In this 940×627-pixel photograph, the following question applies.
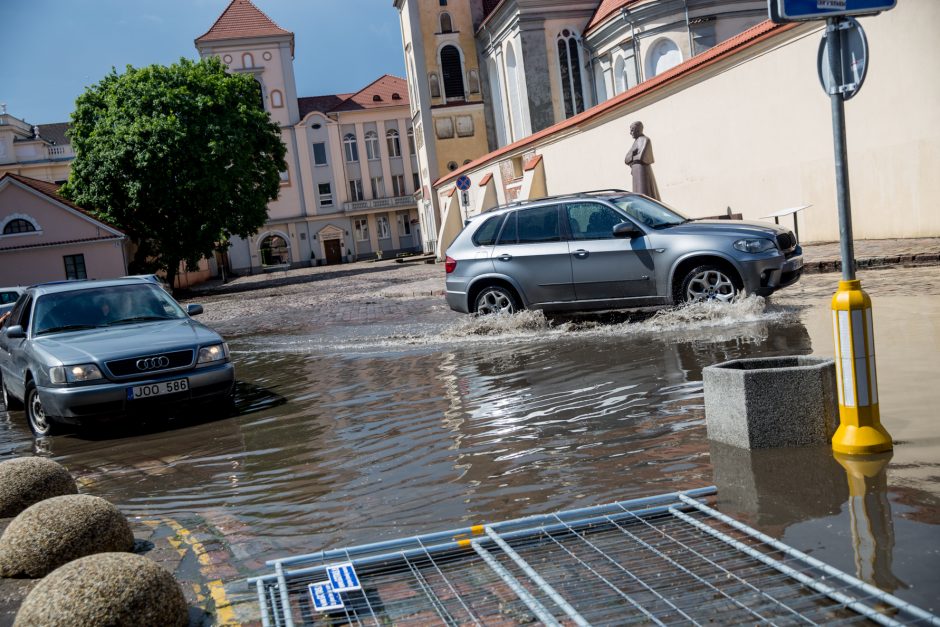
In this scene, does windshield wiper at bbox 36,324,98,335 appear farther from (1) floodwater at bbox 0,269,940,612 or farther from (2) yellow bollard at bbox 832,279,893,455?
(2) yellow bollard at bbox 832,279,893,455

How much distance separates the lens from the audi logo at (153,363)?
8914 mm

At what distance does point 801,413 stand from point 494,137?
53078 mm

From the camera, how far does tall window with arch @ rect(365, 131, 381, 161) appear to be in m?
79.6

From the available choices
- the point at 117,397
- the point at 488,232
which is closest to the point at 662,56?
the point at 488,232

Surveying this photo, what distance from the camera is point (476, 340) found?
41.0ft

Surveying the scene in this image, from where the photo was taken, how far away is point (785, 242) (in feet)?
37.5

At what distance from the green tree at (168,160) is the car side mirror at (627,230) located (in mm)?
32946

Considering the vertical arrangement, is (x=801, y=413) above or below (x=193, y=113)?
below

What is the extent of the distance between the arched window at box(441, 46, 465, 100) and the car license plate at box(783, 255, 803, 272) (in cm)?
4684

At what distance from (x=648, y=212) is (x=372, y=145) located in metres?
69.9

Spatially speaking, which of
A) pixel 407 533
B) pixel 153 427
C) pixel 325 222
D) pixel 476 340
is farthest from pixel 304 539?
pixel 325 222

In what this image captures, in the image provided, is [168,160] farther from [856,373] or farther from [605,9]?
[856,373]

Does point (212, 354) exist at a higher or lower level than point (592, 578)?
higher

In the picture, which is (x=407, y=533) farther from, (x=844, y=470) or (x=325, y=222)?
(x=325, y=222)
